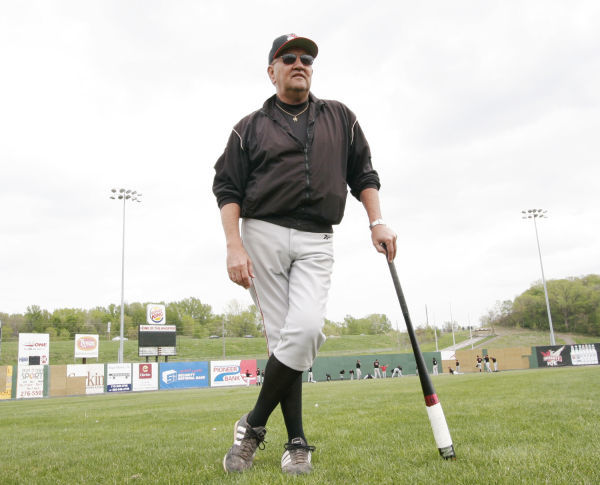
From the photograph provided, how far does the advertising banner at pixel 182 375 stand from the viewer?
34625 mm

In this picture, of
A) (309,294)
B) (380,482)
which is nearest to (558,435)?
(380,482)

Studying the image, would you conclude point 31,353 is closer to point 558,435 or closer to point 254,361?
point 254,361

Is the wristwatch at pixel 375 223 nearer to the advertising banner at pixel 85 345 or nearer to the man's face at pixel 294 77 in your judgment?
the man's face at pixel 294 77

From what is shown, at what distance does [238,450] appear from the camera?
2.77 metres

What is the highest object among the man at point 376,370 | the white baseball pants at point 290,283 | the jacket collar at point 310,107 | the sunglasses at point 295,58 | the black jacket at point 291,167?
the sunglasses at point 295,58

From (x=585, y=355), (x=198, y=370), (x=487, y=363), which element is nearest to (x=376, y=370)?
(x=487, y=363)

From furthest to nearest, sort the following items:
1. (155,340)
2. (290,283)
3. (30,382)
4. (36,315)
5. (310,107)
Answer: (36,315), (155,340), (30,382), (310,107), (290,283)

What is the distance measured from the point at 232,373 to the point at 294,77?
36235 mm

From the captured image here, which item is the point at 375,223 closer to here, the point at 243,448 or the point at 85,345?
the point at 243,448

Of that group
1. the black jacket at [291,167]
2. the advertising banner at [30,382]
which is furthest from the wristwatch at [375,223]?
the advertising banner at [30,382]

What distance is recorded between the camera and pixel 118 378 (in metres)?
32.6

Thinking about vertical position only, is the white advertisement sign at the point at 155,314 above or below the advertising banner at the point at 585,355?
above

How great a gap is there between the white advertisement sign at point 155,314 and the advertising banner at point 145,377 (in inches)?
511

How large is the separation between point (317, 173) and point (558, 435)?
245cm
